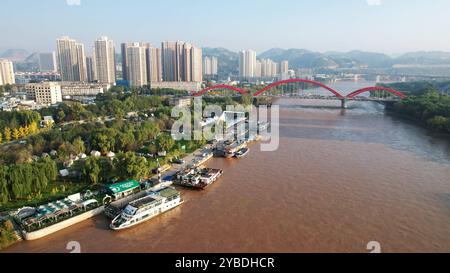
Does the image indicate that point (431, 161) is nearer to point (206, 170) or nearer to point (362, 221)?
point (362, 221)

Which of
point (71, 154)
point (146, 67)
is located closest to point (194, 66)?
point (146, 67)

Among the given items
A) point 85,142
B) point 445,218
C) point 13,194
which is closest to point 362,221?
point 445,218

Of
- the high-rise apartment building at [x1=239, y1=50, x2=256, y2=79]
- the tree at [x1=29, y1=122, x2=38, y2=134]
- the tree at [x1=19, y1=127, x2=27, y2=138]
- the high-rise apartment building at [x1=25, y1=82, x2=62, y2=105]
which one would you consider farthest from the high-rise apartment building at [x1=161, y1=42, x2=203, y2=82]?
the tree at [x1=19, y1=127, x2=27, y2=138]

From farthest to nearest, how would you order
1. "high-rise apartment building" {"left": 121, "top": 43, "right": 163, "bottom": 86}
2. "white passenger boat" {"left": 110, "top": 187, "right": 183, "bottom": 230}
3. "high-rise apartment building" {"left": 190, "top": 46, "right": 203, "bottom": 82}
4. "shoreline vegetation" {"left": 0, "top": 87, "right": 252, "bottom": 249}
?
"high-rise apartment building" {"left": 190, "top": 46, "right": 203, "bottom": 82}, "high-rise apartment building" {"left": 121, "top": 43, "right": 163, "bottom": 86}, "shoreline vegetation" {"left": 0, "top": 87, "right": 252, "bottom": 249}, "white passenger boat" {"left": 110, "top": 187, "right": 183, "bottom": 230}

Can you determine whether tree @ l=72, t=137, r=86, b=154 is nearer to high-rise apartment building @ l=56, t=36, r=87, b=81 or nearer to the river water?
the river water

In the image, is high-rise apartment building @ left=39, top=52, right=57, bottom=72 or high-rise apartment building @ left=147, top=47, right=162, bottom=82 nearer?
high-rise apartment building @ left=147, top=47, right=162, bottom=82

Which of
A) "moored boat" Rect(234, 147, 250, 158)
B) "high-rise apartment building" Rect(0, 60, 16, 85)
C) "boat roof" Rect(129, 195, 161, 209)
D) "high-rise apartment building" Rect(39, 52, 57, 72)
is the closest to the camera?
"boat roof" Rect(129, 195, 161, 209)
